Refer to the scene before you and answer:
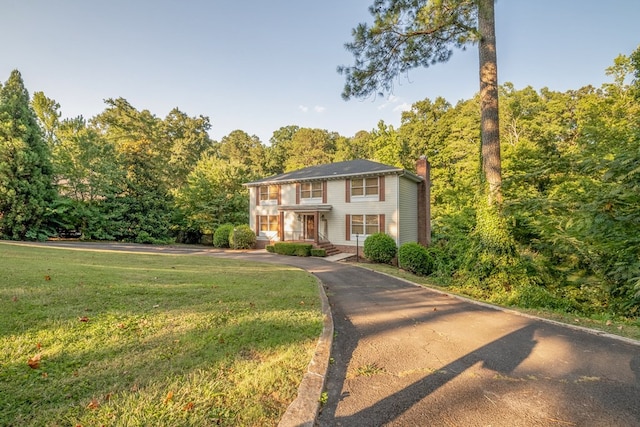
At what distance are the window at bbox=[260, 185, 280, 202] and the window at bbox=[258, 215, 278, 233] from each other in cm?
132

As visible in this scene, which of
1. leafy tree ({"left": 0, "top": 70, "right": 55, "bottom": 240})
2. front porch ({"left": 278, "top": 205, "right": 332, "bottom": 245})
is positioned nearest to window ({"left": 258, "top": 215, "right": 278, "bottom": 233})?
front porch ({"left": 278, "top": 205, "right": 332, "bottom": 245})

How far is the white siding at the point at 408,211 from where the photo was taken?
17.3 metres

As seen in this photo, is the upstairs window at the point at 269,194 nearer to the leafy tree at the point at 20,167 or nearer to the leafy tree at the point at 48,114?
the leafy tree at the point at 20,167

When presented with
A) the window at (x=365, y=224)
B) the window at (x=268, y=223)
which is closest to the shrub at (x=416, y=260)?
the window at (x=365, y=224)

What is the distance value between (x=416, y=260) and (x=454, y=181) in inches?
642

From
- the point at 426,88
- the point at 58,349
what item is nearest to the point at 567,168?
the point at 426,88

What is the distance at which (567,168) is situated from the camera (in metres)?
10.0

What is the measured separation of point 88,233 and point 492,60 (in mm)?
29349

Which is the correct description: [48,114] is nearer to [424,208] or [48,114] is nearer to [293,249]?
[293,249]

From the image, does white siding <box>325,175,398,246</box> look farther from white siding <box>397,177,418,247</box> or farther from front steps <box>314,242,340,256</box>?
white siding <box>397,177,418,247</box>

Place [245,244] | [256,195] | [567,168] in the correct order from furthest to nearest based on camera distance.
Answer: [256,195], [245,244], [567,168]

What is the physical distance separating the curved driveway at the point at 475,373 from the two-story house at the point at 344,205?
12.0 m

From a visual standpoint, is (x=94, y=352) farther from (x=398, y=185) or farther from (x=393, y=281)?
(x=398, y=185)

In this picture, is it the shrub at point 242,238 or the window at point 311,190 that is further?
the shrub at point 242,238
